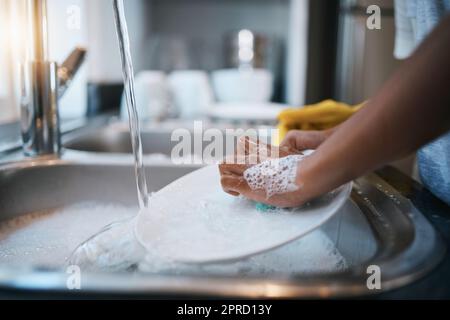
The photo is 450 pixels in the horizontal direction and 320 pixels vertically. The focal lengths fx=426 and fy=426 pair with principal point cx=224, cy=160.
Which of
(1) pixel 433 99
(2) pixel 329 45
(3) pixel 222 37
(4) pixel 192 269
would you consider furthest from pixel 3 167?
(3) pixel 222 37

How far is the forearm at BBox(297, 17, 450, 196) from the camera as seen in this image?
0.84ft

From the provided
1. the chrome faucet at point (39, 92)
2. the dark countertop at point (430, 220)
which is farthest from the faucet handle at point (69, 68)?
the dark countertop at point (430, 220)

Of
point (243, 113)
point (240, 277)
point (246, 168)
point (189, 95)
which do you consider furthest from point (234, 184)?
point (189, 95)

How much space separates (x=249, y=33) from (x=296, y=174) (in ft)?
6.39

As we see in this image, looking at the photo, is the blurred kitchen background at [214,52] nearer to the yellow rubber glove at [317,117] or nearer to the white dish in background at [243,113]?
the white dish in background at [243,113]

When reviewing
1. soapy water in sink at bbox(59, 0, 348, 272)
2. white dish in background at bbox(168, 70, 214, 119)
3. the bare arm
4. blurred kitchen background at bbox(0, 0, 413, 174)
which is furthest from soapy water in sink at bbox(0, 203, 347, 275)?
white dish in background at bbox(168, 70, 214, 119)

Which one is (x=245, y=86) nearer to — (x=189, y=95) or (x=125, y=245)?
(x=189, y=95)

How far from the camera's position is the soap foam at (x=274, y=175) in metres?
0.37

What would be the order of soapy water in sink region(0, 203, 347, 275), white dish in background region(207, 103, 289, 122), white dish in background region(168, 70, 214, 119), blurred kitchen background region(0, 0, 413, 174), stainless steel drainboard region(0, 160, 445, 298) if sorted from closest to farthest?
stainless steel drainboard region(0, 160, 445, 298) → soapy water in sink region(0, 203, 347, 275) → blurred kitchen background region(0, 0, 413, 174) → white dish in background region(207, 103, 289, 122) → white dish in background region(168, 70, 214, 119)

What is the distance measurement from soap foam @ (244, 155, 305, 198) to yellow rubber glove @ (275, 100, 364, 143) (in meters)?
0.31

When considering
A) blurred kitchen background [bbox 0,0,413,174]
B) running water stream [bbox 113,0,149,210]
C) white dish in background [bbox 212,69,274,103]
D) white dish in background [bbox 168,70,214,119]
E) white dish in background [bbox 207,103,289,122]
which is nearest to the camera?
running water stream [bbox 113,0,149,210]

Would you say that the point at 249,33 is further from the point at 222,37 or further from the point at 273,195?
the point at 273,195

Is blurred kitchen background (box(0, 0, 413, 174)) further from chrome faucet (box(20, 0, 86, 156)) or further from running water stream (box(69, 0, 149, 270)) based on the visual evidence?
running water stream (box(69, 0, 149, 270))

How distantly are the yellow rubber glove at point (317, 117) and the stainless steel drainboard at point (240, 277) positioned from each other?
0.17 meters
